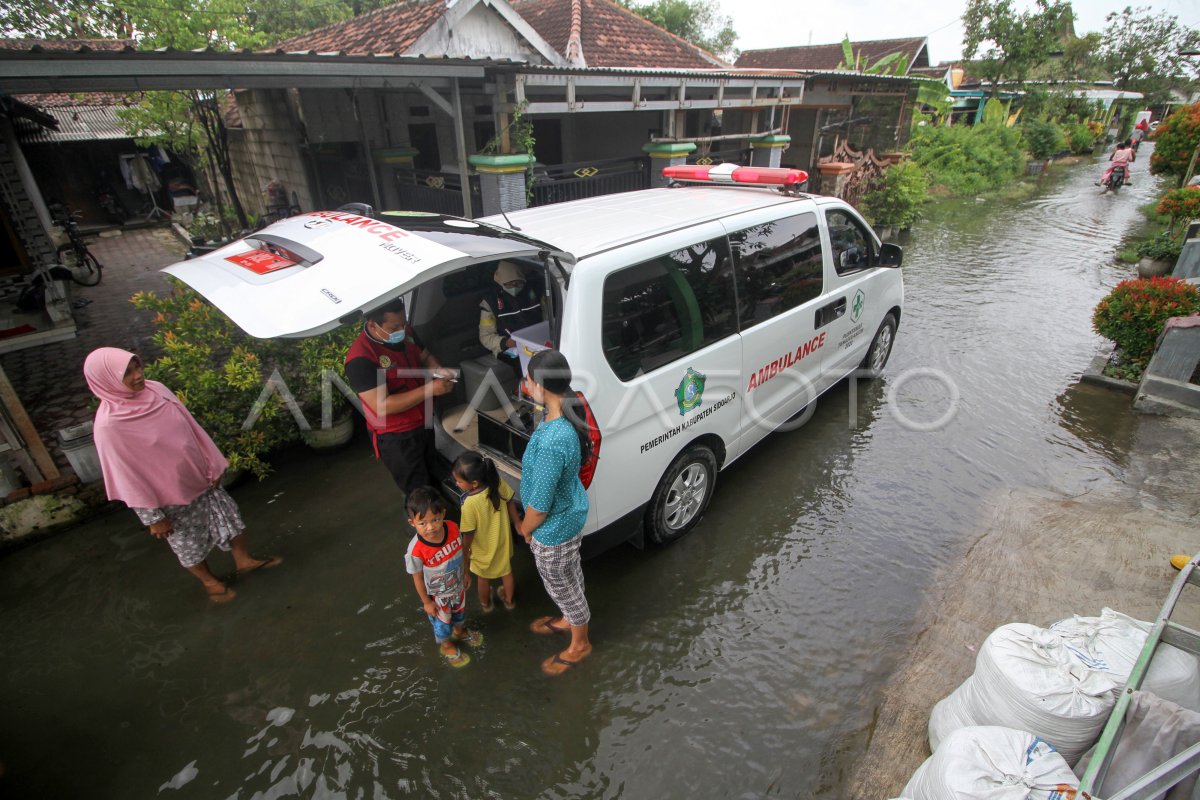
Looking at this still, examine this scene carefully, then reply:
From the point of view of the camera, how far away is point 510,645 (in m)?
3.10

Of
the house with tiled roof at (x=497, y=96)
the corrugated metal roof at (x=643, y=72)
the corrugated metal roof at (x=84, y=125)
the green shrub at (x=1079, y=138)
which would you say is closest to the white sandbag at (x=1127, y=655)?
the house with tiled roof at (x=497, y=96)

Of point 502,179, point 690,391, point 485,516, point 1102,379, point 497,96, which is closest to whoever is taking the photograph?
point 485,516

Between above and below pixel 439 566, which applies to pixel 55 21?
above

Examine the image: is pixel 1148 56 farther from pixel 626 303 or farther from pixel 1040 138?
pixel 626 303

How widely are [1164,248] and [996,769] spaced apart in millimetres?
10188

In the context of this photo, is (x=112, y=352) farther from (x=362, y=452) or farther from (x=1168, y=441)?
(x=1168, y=441)

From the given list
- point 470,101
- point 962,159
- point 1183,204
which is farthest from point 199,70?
point 962,159

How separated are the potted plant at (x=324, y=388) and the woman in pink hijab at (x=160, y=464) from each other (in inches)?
47.1

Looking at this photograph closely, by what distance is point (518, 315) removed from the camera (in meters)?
3.68

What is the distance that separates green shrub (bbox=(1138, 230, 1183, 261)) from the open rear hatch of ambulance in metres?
10.2

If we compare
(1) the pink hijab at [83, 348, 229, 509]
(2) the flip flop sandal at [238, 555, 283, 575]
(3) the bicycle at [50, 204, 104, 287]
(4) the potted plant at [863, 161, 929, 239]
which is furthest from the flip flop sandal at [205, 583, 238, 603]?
(4) the potted plant at [863, 161, 929, 239]

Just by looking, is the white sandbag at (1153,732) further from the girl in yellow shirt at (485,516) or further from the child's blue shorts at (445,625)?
the child's blue shorts at (445,625)

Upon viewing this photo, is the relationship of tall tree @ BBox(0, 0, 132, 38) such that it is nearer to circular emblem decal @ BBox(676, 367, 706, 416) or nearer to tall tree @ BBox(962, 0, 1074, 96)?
circular emblem decal @ BBox(676, 367, 706, 416)

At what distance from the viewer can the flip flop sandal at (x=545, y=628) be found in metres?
3.15
